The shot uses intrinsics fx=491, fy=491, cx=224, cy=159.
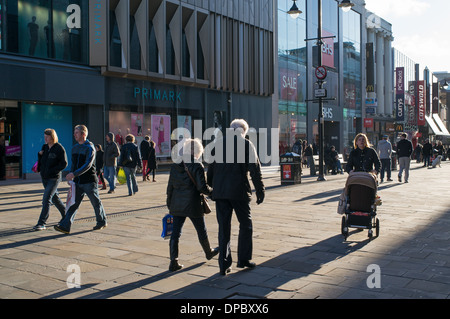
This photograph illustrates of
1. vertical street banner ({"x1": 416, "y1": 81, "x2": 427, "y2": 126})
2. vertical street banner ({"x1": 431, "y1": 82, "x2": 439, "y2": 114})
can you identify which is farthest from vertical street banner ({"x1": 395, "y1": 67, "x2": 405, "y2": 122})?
vertical street banner ({"x1": 431, "y1": 82, "x2": 439, "y2": 114})

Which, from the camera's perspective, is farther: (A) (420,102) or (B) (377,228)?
(A) (420,102)

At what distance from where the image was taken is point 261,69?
1204 inches

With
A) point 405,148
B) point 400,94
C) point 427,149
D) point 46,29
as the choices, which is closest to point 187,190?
point 405,148

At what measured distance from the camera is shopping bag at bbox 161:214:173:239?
5871mm

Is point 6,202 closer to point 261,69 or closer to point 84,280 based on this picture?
point 84,280

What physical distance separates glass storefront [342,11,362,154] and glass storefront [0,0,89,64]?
98.4 feet

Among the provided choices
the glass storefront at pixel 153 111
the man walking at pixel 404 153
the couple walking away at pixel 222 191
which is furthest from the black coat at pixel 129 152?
the man walking at pixel 404 153

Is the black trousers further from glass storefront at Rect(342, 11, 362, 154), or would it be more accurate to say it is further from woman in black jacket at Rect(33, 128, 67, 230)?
glass storefront at Rect(342, 11, 362, 154)

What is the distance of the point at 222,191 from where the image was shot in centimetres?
556

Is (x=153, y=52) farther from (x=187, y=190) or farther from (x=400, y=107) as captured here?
(x=400, y=107)

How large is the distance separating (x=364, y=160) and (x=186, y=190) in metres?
4.15

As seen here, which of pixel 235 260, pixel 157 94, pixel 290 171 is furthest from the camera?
pixel 157 94

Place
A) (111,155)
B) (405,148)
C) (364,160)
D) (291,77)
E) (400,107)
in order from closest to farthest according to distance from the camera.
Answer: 1. (364,160)
2. (111,155)
3. (405,148)
4. (291,77)
5. (400,107)

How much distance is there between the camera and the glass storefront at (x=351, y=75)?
45781 mm
